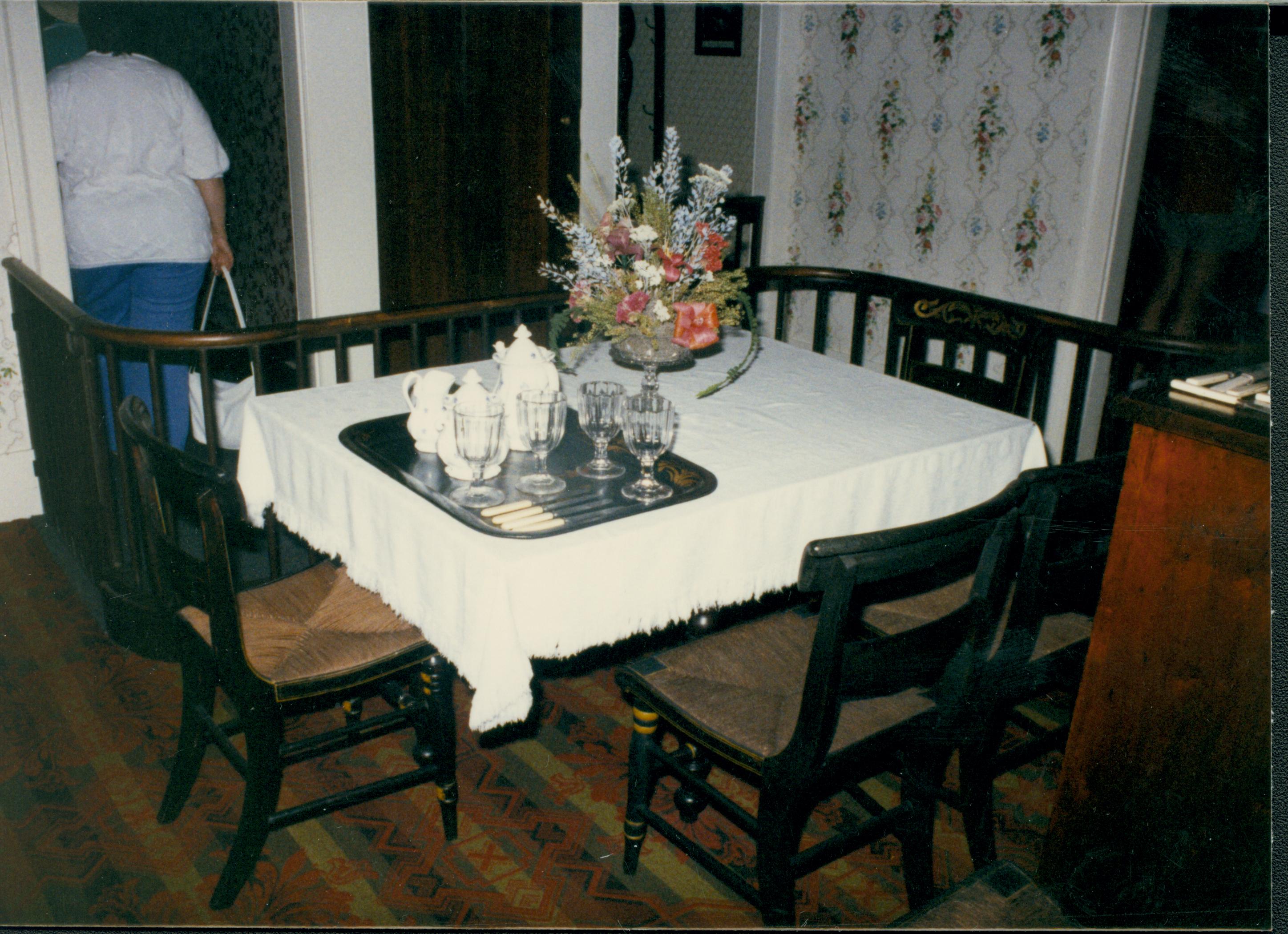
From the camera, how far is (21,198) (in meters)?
3.00

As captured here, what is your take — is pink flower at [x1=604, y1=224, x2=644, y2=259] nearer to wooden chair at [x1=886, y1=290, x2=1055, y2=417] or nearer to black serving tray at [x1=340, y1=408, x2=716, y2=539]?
black serving tray at [x1=340, y1=408, x2=716, y2=539]

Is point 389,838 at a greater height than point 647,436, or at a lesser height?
lesser

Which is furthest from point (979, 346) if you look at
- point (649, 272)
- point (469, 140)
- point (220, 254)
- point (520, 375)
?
point (220, 254)

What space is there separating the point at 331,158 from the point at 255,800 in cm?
239

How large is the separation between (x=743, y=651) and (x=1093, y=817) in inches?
25.2

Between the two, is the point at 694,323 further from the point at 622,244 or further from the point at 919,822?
the point at 919,822

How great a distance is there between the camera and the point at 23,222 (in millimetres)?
3021

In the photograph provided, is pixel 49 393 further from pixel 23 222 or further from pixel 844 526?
pixel 844 526

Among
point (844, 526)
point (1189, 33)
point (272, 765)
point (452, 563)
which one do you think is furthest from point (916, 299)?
point (272, 765)

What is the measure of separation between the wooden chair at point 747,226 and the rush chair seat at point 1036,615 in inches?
116

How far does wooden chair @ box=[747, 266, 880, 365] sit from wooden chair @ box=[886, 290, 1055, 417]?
0.33m

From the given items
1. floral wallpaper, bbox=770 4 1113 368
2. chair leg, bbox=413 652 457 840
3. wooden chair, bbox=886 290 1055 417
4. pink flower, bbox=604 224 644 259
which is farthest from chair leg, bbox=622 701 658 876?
floral wallpaper, bbox=770 4 1113 368

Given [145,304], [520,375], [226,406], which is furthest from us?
[145,304]

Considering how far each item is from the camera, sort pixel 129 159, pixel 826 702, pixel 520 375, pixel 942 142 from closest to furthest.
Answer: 1. pixel 826 702
2. pixel 520 375
3. pixel 129 159
4. pixel 942 142
